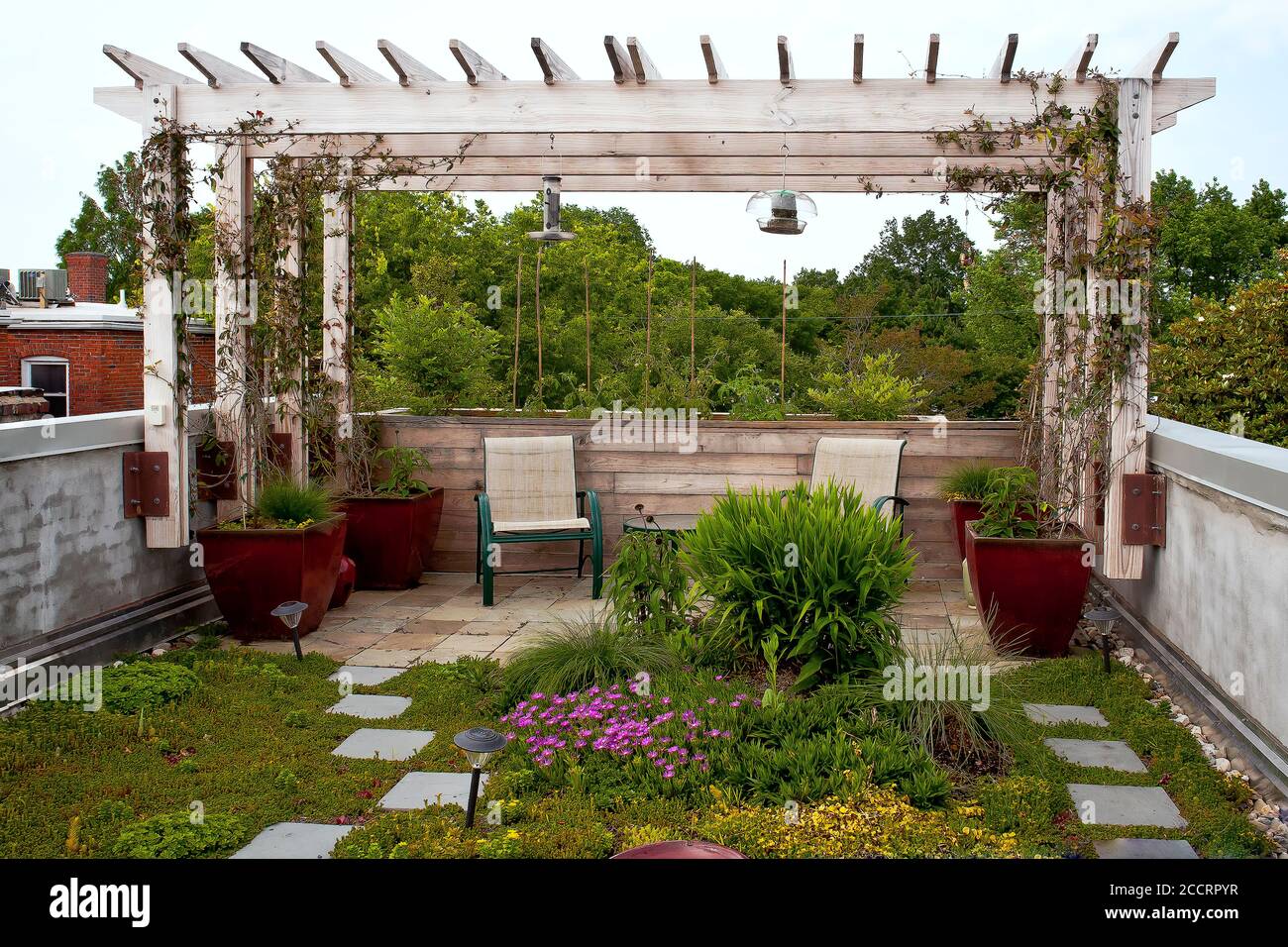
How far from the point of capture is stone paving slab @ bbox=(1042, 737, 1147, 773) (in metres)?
3.74

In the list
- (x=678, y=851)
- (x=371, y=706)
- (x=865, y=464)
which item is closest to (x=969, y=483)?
(x=865, y=464)

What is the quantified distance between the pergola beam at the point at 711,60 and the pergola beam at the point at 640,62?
0.93 feet

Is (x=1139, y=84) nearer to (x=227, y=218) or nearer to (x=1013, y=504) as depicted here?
(x=1013, y=504)

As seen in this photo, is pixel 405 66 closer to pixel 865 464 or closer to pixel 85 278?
pixel 865 464

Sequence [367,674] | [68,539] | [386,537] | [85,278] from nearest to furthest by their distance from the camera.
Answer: [68,539] < [367,674] < [386,537] < [85,278]

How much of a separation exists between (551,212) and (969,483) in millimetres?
2955

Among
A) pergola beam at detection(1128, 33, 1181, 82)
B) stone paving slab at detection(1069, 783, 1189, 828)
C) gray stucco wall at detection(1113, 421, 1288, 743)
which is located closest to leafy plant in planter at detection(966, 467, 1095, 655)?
gray stucco wall at detection(1113, 421, 1288, 743)

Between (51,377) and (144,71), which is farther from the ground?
(144,71)

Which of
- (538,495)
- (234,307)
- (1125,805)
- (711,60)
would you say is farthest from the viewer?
(538,495)

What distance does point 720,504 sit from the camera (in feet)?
13.8

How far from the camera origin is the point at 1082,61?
491 centimetres

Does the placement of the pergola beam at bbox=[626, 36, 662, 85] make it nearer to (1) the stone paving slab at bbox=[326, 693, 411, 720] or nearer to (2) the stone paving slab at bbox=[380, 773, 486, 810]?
(1) the stone paving slab at bbox=[326, 693, 411, 720]

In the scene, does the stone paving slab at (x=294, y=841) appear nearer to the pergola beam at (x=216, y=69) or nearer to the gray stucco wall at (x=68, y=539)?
the gray stucco wall at (x=68, y=539)
